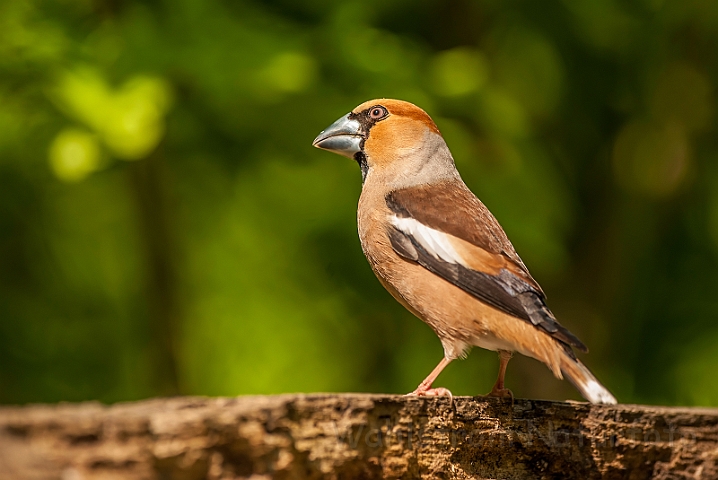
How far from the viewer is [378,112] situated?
4543mm

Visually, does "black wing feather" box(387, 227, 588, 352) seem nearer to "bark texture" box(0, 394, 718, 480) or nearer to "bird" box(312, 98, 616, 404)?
"bird" box(312, 98, 616, 404)

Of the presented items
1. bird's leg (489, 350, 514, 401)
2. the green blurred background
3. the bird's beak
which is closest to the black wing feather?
bird's leg (489, 350, 514, 401)

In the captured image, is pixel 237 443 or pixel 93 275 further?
pixel 93 275

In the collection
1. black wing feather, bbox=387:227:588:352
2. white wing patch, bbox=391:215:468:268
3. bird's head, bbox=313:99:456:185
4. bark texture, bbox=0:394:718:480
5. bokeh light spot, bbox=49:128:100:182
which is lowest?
bark texture, bbox=0:394:718:480

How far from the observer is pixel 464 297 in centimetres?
365

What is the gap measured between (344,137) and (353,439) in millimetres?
2315

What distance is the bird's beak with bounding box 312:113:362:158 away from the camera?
4.55 meters

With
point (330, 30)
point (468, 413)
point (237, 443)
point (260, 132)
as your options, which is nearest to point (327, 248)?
point (260, 132)

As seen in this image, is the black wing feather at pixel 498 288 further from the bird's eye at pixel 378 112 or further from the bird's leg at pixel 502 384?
the bird's eye at pixel 378 112

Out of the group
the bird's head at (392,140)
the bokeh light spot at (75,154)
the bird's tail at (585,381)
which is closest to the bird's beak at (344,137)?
the bird's head at (392,140)

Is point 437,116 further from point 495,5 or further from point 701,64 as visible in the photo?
point 701,64

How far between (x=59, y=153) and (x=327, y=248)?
8.27 feet

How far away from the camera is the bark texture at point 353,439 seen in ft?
7.18

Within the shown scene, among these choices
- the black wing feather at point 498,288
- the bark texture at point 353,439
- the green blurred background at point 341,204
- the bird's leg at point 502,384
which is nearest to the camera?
the bark texture at point 353,439
